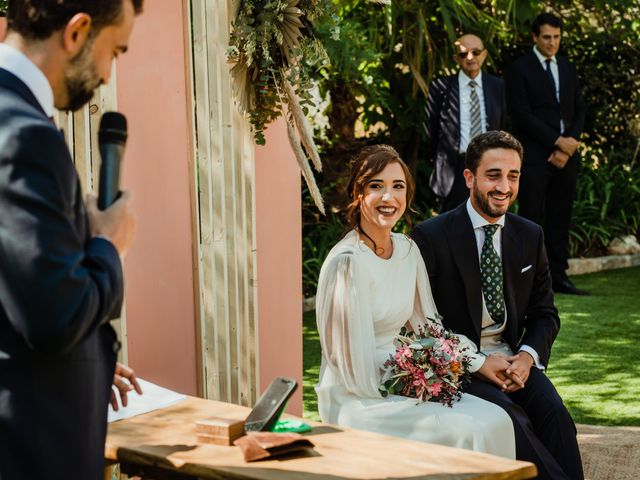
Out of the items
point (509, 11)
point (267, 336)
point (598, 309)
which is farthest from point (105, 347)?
point (509, 11)

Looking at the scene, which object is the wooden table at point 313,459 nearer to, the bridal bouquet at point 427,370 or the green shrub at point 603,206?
the bridal bouquet at point 427,370

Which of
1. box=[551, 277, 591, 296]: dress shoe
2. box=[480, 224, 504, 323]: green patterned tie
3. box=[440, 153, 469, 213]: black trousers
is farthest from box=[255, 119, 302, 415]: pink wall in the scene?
box=[551, 277, 591, 296]: dress shoe

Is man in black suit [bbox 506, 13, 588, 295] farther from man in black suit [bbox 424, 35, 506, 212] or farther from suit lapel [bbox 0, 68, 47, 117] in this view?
suit lapel [bbox 0, 68, 47, 117]

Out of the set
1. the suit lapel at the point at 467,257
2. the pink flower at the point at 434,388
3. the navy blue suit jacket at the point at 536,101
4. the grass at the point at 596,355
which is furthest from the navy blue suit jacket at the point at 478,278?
the navy blue suit jacket at the point at 536,101

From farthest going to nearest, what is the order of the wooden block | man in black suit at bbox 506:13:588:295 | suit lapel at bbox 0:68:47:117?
1. man in black suit at bbox 506:13:588:295
2. the wooden block
3. suit lapel at bbox 0:68:47:117

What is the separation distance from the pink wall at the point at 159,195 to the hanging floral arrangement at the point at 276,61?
0.26 m

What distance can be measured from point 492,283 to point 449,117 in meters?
4.18

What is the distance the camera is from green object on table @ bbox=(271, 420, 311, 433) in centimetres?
278

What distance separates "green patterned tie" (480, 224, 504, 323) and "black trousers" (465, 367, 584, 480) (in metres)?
0.32

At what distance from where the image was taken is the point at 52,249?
5.90 ft

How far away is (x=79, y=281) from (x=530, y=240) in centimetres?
295

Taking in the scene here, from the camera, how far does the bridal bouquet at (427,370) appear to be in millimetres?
3717

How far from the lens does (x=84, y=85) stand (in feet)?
6.52

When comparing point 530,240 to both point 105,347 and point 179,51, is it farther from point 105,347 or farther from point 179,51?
point 105,347
